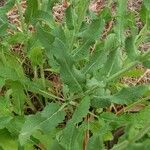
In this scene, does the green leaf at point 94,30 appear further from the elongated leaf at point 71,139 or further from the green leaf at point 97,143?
the green leaf at point 97,143

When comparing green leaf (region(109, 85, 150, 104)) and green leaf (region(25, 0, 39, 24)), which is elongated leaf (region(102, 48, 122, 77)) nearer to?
green leaf (region(109, 85, 150, 104))

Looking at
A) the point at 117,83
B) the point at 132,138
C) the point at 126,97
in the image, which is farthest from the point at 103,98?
the point at 132,138

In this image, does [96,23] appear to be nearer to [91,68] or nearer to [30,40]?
[91,68]

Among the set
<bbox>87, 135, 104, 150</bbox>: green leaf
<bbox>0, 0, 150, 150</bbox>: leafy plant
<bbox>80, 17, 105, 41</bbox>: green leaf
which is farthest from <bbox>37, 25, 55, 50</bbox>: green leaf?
<bbox>87, 135, 104, 150</bbox>: green leaf

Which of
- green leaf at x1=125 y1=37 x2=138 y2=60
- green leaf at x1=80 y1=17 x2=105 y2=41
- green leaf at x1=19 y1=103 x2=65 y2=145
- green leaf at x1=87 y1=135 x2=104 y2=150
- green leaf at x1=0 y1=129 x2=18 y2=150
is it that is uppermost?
green leaf at x1=80 y1=17 x2=105 y2=41

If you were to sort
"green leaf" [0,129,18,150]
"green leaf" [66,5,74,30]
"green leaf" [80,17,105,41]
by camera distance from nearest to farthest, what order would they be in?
1. "green leaf" [80,17,105,41]
2. "green leaf" [66,5,74,30]
3. "green leaf" [0,129,18,150]

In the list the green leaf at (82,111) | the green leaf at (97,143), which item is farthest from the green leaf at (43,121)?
the green leaf at (97,143)

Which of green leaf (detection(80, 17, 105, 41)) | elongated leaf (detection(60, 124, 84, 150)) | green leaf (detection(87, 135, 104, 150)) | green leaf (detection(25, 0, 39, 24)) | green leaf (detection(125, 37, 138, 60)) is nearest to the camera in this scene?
green leaf (detection(87, 135, 104, 150))
